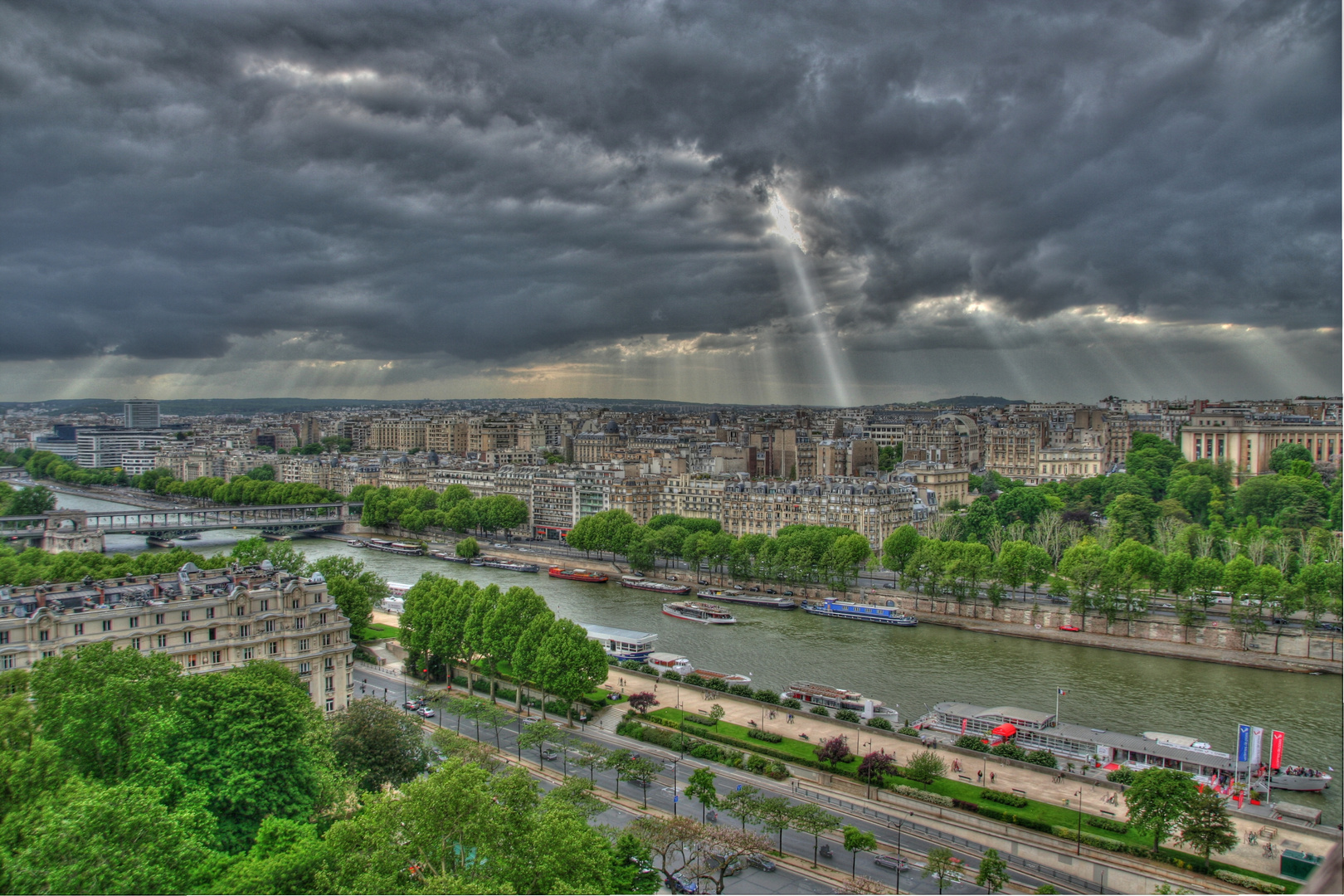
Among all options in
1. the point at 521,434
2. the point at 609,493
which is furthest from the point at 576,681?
the point at 521,434

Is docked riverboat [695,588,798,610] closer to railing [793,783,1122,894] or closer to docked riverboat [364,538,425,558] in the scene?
railing [793,783,1122,894]

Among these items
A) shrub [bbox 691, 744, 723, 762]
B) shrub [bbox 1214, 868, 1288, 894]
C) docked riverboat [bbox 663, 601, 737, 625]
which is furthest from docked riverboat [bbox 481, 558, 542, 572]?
shrub [bbox 1214, 868, 1288, 894]

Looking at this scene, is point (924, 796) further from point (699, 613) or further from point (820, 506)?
point (820, 506)

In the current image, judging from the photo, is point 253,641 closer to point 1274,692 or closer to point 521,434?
point 1274,692

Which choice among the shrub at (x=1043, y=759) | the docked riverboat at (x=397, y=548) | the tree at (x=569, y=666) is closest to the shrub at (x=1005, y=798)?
the shrub at (x=1043, y=759)

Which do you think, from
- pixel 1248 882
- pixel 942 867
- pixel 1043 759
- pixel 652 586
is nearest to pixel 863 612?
pixel 652 586
